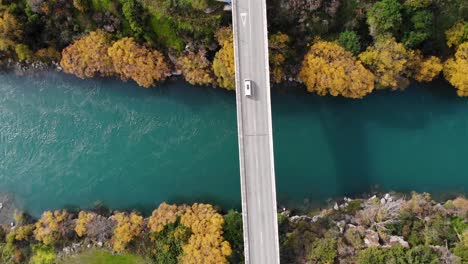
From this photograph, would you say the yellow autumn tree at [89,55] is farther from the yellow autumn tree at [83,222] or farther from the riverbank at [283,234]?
the riverbank at [283,234]

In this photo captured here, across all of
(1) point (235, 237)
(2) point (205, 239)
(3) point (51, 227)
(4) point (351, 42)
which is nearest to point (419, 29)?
(4) point (351, 42)

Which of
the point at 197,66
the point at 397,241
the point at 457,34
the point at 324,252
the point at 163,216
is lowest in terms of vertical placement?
the point at 324,252

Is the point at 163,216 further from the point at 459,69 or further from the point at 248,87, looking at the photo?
the point at 459,69

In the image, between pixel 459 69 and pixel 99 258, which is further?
pixel 99 258

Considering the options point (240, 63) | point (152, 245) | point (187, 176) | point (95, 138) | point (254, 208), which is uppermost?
point (240, 63)

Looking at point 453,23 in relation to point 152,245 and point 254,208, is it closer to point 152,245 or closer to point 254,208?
point 254,208

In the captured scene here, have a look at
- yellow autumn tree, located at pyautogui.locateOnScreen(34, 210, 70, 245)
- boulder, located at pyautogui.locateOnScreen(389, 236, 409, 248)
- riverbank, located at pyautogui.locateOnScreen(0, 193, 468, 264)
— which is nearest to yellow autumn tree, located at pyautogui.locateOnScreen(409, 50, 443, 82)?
riverbank, located at pyautogui.locateOnScreen(0, 193, 468, 264)

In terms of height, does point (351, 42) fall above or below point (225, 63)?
above

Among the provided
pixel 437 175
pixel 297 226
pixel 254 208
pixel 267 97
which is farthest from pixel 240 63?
pixel 437 175
